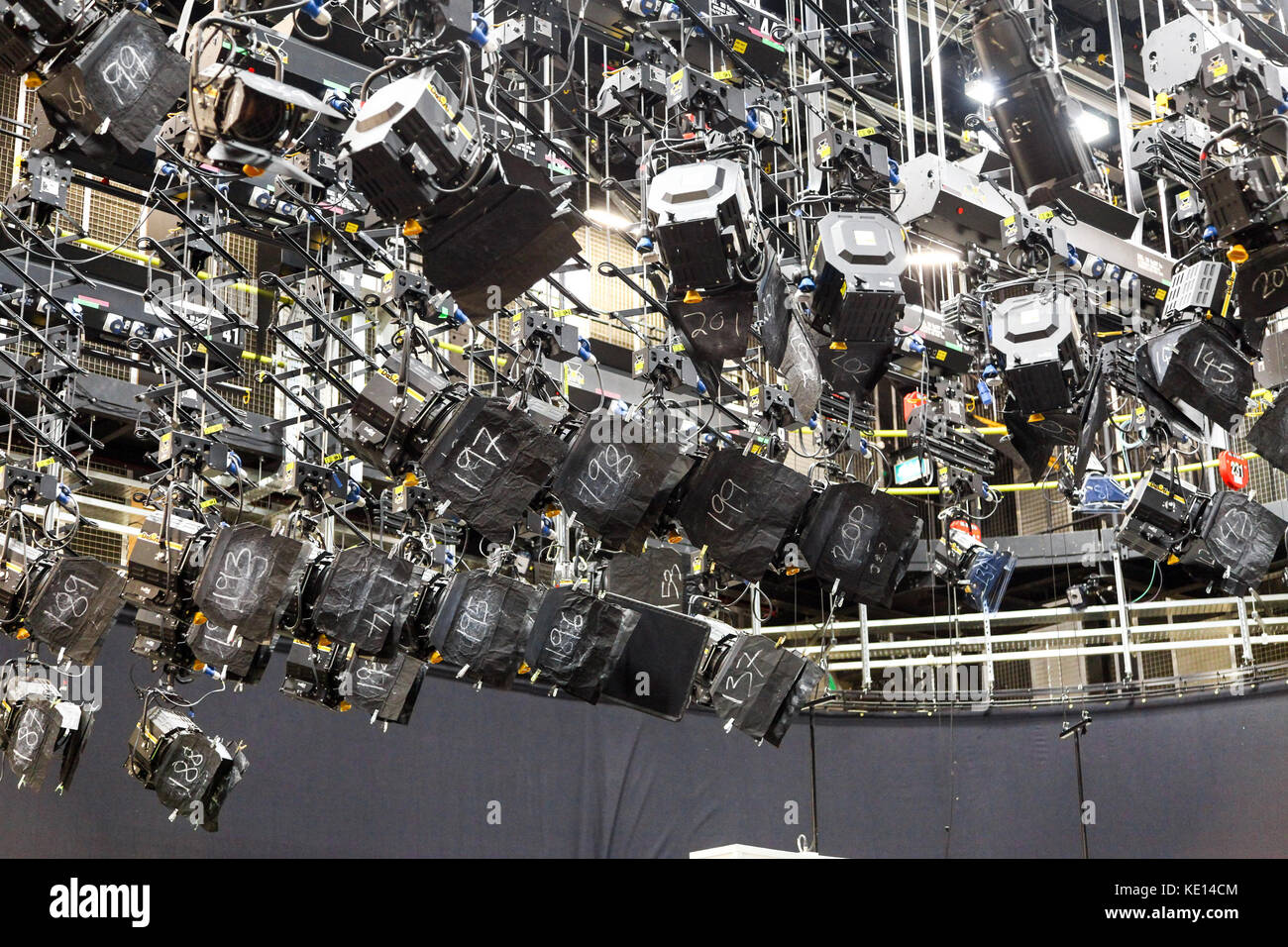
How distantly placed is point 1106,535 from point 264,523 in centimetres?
594

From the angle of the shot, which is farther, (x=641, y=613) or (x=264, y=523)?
(x=264, y=523)

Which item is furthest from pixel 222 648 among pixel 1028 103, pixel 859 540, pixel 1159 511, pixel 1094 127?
pixel 1094 127

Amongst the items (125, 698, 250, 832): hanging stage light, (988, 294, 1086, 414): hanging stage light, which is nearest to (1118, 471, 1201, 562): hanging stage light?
(988, 294, 1086, 414): hanging stage light

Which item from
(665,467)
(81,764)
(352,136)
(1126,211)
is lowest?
(81,764)

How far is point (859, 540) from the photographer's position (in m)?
6.68

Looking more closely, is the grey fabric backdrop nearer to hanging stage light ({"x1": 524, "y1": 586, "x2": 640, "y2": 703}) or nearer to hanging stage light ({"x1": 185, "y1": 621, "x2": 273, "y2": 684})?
hanging stage light ({"x1": 185, "y1": 621, "x2": 273, "y2": 684})

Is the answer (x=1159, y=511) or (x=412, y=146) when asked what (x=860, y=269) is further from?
(x=1159, y=511)

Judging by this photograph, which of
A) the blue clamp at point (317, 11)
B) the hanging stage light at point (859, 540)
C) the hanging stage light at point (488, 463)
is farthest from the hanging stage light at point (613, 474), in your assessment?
the blue clamp at point (317, 11)

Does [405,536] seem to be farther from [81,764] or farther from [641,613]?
[81,764]

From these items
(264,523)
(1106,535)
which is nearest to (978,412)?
(1106,535)

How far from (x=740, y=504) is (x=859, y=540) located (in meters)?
0.66

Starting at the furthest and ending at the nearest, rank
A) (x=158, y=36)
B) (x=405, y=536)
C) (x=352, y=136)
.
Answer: (x=405, y=536) < (x=352, y=136) < (x=158, y=36)

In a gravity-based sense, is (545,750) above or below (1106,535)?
below

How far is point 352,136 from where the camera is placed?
4684 millimetres
